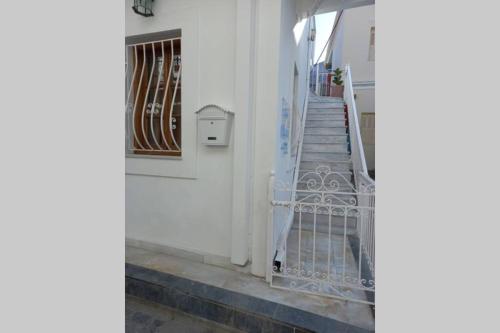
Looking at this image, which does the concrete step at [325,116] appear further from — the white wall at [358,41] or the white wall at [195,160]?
the white wall at [195,160]

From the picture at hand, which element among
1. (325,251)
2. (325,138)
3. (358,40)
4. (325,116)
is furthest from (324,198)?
(358,40)

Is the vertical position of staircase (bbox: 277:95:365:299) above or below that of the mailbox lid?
below

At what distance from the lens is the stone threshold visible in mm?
1840

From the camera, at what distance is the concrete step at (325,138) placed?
16.9 ft

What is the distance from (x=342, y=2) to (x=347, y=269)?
2803mm

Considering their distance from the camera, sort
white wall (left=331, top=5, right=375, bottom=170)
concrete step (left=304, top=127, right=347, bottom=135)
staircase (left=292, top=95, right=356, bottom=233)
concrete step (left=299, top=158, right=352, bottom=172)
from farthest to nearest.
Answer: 1. white wall (left=331, top=5, right=375, bottom=170)
2. concrete step (left=304, top=127, right=347, bottom=135)
3. concrete step (left=299, top=158, right=352, bottom=172)
4. staircase (left=292, top=95, right=356, bottom=233)

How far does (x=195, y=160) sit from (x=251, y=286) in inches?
52.0

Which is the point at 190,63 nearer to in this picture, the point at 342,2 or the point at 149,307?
the point at 342,2

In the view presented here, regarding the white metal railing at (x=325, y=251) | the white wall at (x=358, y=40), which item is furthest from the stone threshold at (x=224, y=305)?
the white wall at (x=358, y=40)

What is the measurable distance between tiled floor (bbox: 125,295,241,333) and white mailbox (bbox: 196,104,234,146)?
1522 millimetres

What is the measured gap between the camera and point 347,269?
8.65 feet

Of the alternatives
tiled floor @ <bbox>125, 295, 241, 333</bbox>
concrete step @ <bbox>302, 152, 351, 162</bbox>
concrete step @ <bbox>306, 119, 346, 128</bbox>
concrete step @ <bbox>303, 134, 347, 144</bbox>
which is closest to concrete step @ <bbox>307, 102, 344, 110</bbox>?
concrete step @ <bbox>306, 119, 346, 128</bbox>

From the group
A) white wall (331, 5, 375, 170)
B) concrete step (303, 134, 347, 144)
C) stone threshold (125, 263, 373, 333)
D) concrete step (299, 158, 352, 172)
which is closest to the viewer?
stone threshold (125, 263, 373, 333)

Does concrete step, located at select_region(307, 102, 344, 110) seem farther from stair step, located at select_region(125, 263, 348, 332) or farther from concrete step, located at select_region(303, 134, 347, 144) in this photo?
stair step, located at select_region(125, 263, 348, 332)
